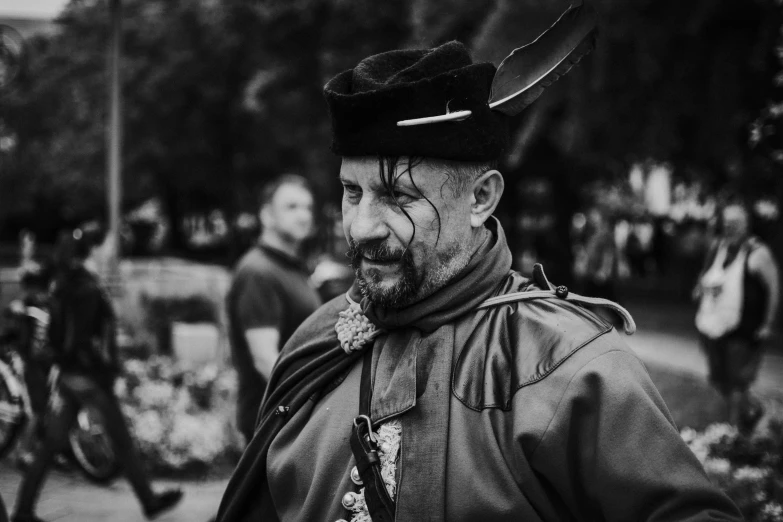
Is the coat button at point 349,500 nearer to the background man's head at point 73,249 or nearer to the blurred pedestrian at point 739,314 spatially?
the background man's head at point 73,249

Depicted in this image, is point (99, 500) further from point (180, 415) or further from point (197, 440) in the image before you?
point (180, 415)

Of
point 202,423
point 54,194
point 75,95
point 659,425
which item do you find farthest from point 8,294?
point 54,194

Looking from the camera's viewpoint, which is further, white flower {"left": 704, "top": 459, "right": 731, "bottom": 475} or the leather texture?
white flower {"left": 704, "top": 459, "right": 731, "bottom": 475}

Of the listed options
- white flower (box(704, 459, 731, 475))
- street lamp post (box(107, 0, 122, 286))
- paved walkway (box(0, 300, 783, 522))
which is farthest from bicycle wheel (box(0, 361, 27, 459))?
white flower (box(704, 459, 731, 475))

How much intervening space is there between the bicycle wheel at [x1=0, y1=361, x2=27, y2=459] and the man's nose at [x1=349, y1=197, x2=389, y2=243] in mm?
6332

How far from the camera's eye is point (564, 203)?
19375 mm

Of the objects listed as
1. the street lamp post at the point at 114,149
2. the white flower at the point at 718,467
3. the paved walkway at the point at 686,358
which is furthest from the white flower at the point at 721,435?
the street lamp post at the point at 114,149

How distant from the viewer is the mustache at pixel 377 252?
1.92 meters

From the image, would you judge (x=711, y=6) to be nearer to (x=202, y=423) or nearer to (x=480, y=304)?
(x=202, y=423)

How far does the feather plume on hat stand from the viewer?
209 centimetres

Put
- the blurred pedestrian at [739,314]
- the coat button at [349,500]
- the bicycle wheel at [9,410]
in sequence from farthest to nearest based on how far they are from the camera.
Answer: the bicycle wheel at [9,410]
the blurred pedestrian at [739,314]
the coat button at [349,500]

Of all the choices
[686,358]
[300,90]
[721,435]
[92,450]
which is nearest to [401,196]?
[721,435]

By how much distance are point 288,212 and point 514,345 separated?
9.84ft

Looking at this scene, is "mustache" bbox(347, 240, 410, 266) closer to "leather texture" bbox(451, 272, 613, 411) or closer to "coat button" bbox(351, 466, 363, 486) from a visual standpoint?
"leather texture" bbox(451, 272, 613, 411)
